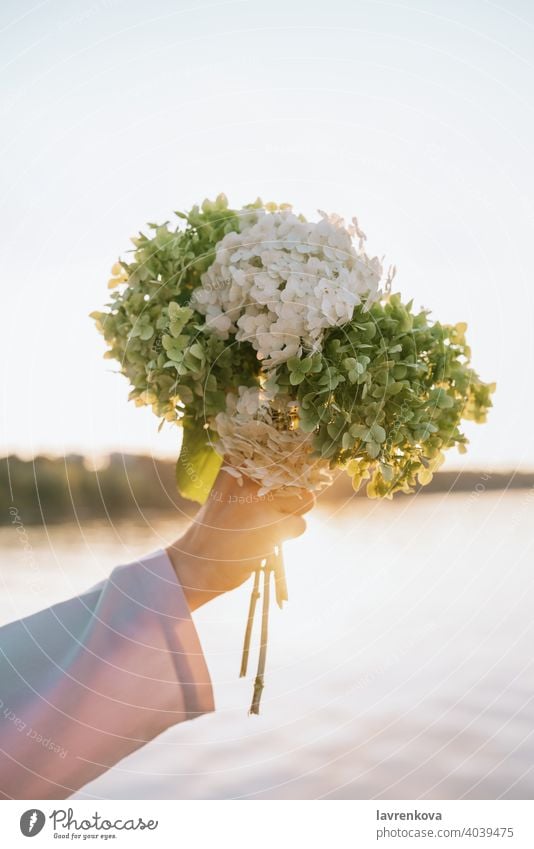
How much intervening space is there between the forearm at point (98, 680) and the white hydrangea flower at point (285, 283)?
68 centimetres

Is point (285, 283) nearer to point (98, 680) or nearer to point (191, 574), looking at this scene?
point (191, 574)

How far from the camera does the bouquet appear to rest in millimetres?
1800

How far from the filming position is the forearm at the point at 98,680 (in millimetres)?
2037

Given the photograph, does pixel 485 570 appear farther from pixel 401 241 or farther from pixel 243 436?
pixel 243 436

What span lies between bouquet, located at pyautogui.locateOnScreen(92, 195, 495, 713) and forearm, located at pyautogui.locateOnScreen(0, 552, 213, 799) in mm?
444

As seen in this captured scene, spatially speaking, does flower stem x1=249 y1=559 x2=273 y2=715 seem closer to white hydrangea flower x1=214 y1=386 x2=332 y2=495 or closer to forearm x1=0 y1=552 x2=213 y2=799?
forearm x1=0 y1=552 x2=213 y2=799

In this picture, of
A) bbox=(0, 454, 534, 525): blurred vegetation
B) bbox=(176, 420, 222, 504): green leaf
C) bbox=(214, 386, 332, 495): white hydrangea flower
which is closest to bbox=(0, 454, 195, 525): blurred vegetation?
bbox=(0, 454, 534, 525): blurred vegetation

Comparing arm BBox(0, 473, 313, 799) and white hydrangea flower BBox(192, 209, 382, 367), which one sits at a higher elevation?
white hydrangea flower BBox(192, 209, 382, 367)

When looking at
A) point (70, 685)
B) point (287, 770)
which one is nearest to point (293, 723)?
point (287, 770)

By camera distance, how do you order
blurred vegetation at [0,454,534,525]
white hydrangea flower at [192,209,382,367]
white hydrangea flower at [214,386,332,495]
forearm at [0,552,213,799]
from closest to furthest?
white hydrangea flower at [192,209,382,367]
white hydrangea flower at [214,386,332,495]
forearm at [0,552,213,799]
blurred vegetation at [0,454,534,525]

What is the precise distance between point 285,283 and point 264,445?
385mm
